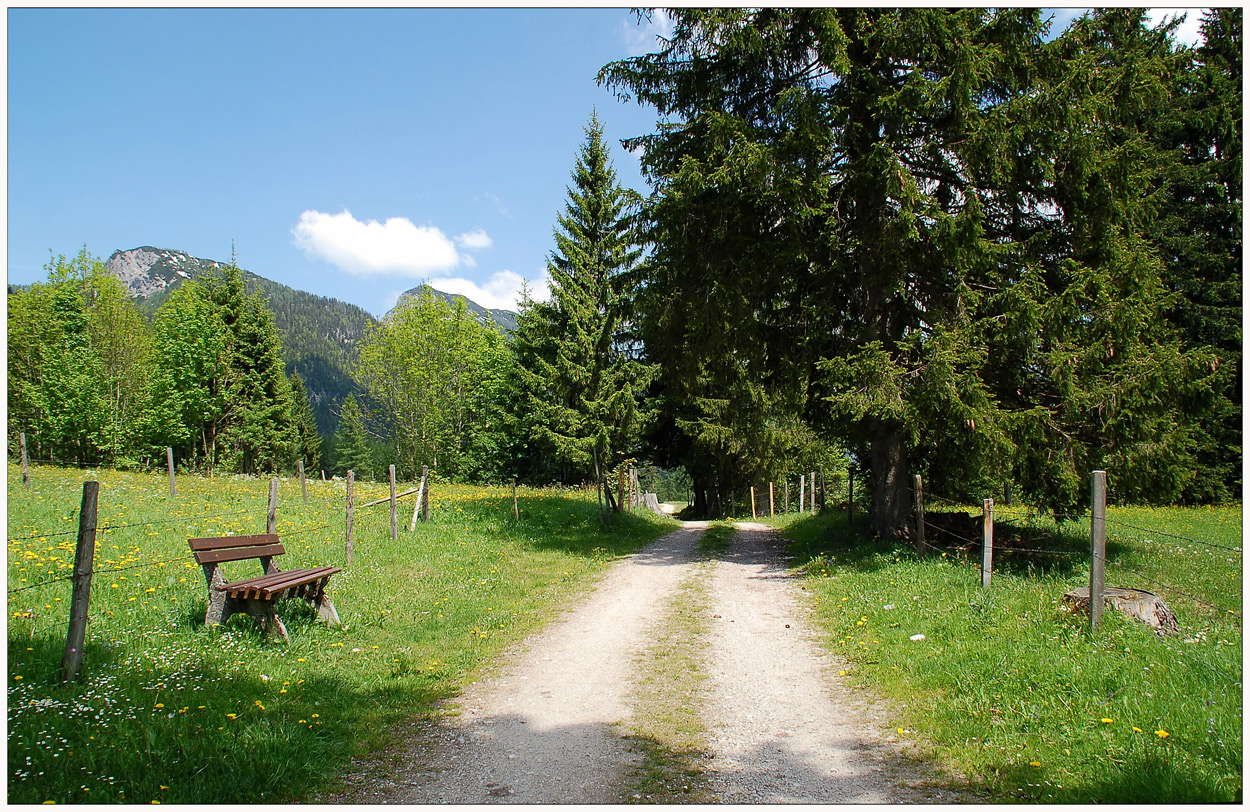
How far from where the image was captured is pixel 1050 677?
566 centimetres

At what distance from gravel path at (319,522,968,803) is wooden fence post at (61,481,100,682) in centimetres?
249

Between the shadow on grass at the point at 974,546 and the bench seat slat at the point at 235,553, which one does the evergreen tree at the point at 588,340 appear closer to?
the shadow on grass at the point at 974,546

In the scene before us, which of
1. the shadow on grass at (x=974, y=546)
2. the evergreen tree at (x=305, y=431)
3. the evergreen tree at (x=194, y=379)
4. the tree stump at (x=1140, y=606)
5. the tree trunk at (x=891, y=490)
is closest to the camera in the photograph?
the tree stump at (x=1140, y=606)

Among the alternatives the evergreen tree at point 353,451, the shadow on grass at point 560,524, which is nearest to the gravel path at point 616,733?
the shadow on grass at point 560,524

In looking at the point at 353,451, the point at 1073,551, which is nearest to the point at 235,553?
the point at 1073,551

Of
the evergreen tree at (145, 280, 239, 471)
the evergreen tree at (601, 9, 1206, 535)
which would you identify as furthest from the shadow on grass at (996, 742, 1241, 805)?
the evergreen tree at (145, 280, 239, 471)

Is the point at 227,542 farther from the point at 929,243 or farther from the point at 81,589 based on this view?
the point at 929,243

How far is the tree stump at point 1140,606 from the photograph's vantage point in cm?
686

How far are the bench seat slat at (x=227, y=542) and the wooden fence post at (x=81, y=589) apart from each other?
1.03m

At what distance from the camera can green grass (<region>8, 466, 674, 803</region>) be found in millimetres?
4258

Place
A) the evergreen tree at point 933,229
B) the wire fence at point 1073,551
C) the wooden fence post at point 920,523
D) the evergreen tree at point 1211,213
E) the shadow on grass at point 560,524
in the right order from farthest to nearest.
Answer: the evergreen tree at point 1211,213 → the shadow on grass at point 560,524 → the wooden fence post at point 920,523 → the evergreen tree at point 933,229 → the wire fence at point 1073,551

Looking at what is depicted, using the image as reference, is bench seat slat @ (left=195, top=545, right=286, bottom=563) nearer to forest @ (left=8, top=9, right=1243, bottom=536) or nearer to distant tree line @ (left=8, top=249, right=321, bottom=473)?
forest @ (left=8, top=9, right=1243, bottom=536)

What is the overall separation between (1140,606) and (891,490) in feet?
22.5

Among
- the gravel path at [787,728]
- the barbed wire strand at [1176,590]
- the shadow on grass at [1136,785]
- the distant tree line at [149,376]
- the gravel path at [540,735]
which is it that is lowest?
the gravel path at [540,735]
